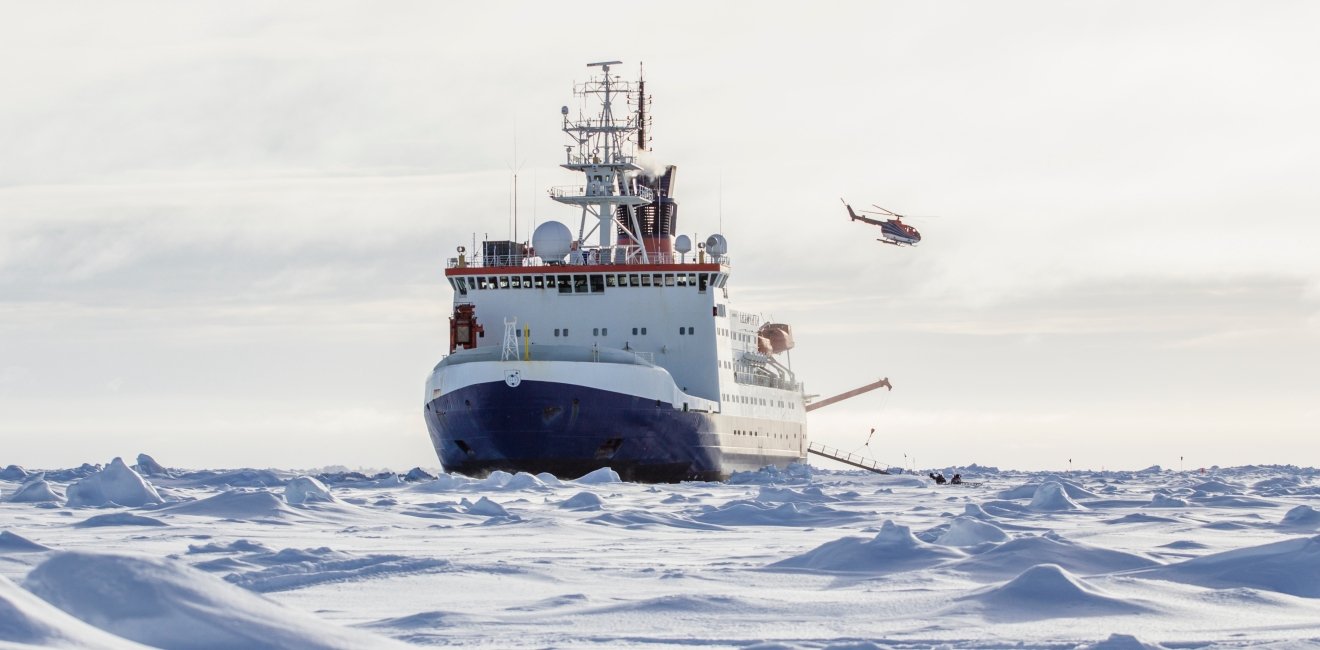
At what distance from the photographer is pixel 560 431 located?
41125 millimetres

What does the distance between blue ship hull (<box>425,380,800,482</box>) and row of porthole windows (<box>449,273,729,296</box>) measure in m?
4.95

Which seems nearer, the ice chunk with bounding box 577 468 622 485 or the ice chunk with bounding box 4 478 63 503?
the ice chunk with bounding box 4 478 63 503

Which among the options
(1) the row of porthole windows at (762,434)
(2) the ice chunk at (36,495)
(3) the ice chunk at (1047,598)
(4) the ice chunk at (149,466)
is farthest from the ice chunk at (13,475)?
(3) the ice chunk at (1047,598)

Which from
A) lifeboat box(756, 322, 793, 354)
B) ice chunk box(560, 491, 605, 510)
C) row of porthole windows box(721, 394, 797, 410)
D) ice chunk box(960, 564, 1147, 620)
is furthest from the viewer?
lifeboat box(756, 322, 793, 354)

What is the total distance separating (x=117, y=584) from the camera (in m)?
7.15

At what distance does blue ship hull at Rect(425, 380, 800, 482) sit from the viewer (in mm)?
40875

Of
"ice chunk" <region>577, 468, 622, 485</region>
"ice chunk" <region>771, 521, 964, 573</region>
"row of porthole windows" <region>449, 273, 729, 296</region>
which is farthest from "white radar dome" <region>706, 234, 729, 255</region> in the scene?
"ice chunk" <region>771, 521, 964, 573</region>

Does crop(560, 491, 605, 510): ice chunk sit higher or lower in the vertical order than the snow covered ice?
Result: higher

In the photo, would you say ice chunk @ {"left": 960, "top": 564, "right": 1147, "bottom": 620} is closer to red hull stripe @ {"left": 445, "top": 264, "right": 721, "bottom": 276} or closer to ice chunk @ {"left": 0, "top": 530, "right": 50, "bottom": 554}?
ice chunk @ {"left": 0, "top": 530, "right": 50, "bottom": 554}

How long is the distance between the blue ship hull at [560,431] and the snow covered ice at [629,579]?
1749cm

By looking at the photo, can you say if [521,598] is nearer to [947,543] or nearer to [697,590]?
[697,590]

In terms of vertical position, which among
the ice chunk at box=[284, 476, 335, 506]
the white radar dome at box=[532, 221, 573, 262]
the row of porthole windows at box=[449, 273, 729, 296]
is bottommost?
the ice chunk at box=[284, 476, 335, 506]

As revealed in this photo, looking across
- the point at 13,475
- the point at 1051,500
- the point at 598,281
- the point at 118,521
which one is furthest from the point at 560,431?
the point at 118,521

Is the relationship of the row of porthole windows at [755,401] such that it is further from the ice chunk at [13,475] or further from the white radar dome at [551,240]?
the ice chunk at [13,475]
